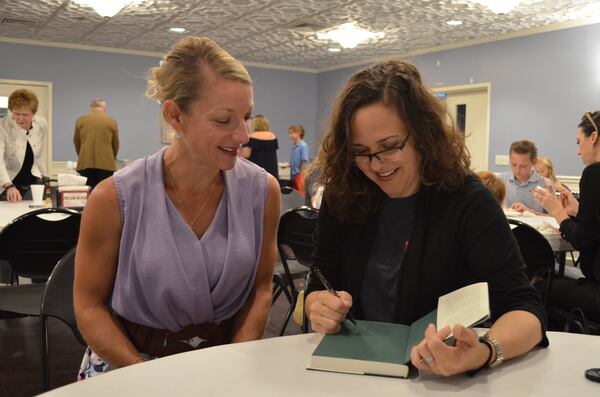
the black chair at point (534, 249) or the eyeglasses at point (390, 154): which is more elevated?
the eyeglasses at point (390, 154)

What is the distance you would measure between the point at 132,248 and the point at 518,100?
7446 millimetres

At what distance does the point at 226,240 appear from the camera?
4.91ft

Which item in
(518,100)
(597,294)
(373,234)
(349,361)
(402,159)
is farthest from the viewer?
(518,100)

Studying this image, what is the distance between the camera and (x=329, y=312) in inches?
47.3

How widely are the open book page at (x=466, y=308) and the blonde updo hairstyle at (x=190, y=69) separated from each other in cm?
74

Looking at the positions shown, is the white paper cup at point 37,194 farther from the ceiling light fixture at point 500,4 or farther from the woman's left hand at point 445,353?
the ceiling light fixture at point 500,4

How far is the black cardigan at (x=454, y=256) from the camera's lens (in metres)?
1.27

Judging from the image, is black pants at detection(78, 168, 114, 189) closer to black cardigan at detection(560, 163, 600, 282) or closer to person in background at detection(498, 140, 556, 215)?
person in background at detection(498, 140, 556, 215)

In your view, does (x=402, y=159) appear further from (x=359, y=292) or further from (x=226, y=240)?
(x=226, y=240)

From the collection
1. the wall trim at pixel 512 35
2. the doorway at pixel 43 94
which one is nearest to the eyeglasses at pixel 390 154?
the wall trim at pixel 512 35

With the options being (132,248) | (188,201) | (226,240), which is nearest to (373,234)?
(226,240)

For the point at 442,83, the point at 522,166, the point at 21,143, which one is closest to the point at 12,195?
the point at 21,143

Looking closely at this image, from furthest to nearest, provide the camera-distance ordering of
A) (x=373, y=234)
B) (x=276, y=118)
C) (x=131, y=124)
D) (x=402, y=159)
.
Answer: (x=276, y=118) < (x=131, y=124) < (x=373, y=234) < (x=402, y=159)

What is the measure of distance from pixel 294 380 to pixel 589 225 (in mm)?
2157
